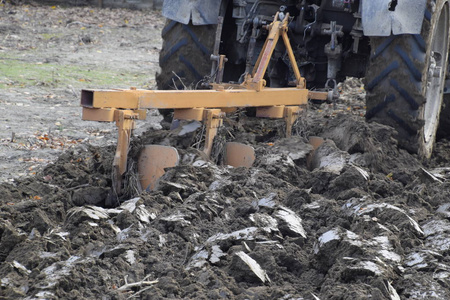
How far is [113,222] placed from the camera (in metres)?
4.46

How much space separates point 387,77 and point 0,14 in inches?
441

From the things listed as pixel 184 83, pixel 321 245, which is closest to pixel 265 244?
pixel 321 245

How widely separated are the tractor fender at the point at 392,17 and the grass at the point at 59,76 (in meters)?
4.96

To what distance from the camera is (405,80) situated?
21.3 ft

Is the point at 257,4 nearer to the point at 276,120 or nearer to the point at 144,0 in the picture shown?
the point at 276,120

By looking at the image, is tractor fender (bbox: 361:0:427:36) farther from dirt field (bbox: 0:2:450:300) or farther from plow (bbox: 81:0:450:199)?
dirt field (bbox: 0:2:450:300)

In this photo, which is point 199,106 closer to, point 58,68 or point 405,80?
point 405,80

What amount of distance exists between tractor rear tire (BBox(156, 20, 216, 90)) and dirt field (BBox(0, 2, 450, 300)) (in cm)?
67

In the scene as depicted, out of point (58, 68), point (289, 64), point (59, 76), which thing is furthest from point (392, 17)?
point (58, 68)

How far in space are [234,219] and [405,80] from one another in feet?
8.65

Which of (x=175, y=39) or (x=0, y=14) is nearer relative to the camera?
(x=175, y=39)

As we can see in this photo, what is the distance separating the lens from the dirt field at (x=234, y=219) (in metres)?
3.62

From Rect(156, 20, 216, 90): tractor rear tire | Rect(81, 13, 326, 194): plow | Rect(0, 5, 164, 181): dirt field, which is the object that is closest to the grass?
Rect(0, 5, 164, 181): dirt field

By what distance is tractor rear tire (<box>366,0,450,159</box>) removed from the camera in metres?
6.45
